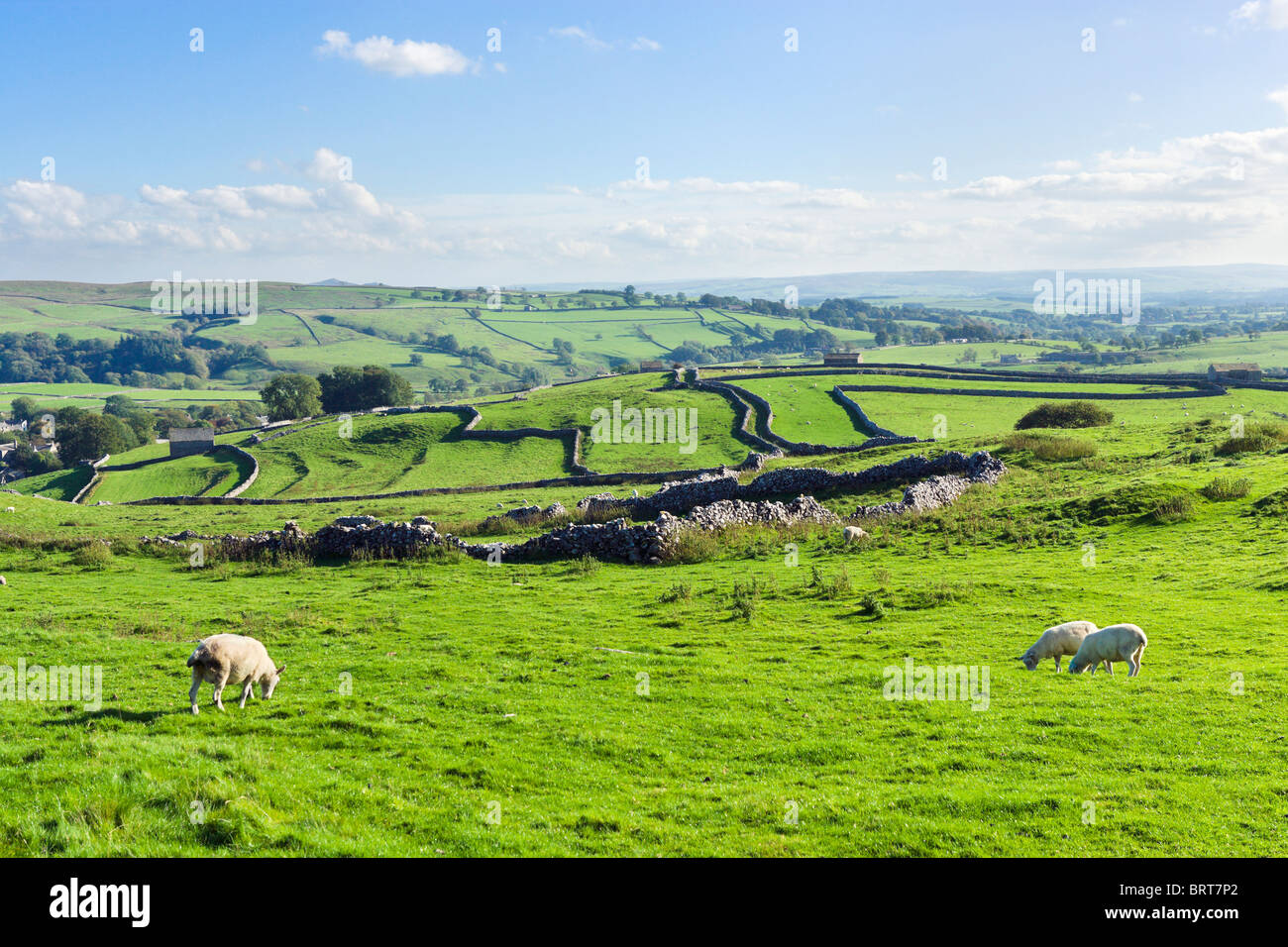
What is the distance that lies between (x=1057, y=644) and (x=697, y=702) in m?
7.82

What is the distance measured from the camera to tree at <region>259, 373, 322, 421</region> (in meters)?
113

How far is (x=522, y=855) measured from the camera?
28.5ft

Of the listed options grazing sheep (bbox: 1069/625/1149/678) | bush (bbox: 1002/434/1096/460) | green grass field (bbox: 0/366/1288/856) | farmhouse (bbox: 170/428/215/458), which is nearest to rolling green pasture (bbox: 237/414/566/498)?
farmhouse (bbox: 170/428/215/458)

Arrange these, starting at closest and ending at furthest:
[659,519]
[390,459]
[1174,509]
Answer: [1174,509] → [659,519] → [390,459]

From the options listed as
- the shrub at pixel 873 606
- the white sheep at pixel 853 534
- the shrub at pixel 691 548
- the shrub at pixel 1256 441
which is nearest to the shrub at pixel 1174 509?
the white sheep at pixel 853 534

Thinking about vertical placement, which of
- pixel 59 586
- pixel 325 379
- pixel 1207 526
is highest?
pixel 325 379

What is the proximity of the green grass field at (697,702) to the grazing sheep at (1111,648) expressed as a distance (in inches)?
19.0

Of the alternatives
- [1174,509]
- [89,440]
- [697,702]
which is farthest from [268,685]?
[89,440]

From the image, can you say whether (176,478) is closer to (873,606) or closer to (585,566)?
(585,566)

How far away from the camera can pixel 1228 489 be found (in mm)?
29328

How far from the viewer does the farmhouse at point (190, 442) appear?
88500mm
